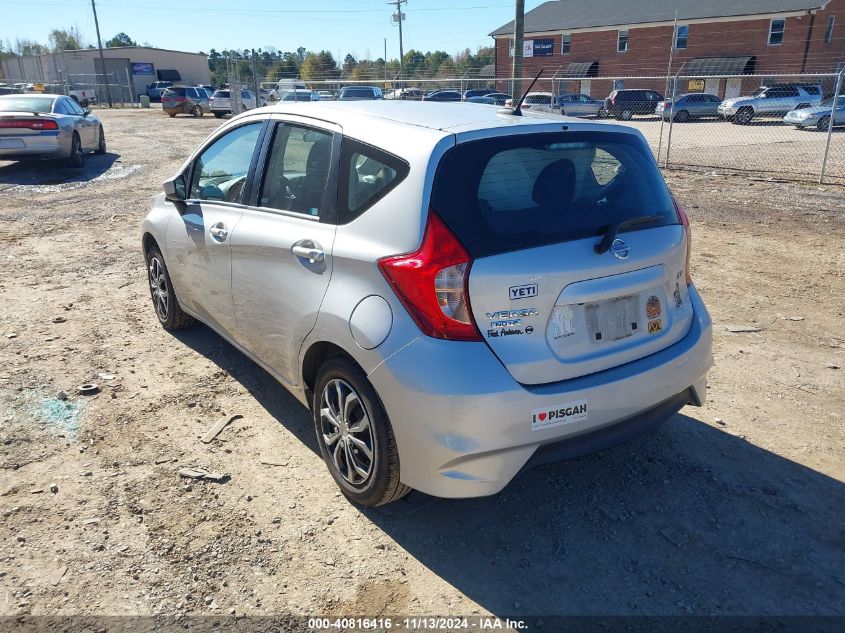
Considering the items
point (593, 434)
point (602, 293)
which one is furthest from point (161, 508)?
point (602, 293)

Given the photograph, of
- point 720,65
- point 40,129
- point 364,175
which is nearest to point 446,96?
point 40,129

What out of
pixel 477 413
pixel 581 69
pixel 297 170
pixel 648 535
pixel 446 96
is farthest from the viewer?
pixel 581 69

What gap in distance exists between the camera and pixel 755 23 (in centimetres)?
4194

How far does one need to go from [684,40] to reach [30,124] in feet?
143

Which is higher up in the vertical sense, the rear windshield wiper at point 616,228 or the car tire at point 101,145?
the rear windshield wiper at point 616,228

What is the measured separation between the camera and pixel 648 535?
298 cm

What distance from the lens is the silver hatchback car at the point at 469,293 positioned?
2.60 m

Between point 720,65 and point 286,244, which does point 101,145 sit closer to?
point 286,244

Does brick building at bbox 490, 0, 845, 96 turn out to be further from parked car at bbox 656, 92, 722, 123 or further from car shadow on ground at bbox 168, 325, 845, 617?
car shadow on ground at bbox 168, 325, 845, 617

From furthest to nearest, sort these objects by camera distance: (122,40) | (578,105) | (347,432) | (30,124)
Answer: (122,40), (578,105), (30,124), (347,432)

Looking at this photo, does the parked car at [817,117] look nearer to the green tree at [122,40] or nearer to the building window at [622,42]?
the building window at [622,42]

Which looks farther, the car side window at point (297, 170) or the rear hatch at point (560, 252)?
the car side window at point (297, 170)

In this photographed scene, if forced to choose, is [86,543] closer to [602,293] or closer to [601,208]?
[602,293]

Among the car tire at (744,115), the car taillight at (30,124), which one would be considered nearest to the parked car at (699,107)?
the car tire at (744,115)
